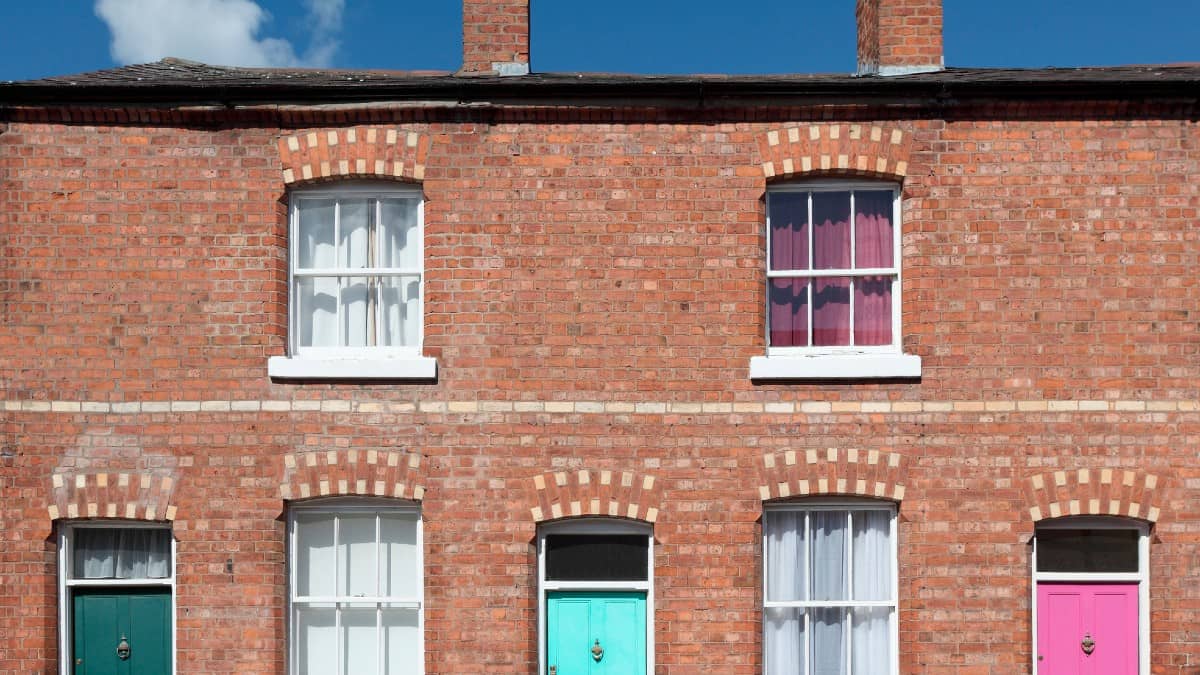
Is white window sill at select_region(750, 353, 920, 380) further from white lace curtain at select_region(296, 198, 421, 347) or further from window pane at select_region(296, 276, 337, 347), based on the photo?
window pane at select_region(296, 276, 337, 347)

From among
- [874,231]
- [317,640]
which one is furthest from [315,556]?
[874,231]

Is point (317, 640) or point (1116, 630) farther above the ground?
point (1116, 630)

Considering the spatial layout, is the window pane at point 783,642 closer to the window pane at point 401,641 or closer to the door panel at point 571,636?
the door panel at point 571,636

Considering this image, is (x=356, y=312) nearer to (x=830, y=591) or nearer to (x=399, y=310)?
(x=399, y=310)

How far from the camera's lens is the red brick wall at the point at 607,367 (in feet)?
29.4

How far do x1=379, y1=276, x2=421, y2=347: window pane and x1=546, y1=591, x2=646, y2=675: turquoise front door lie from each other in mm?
2770

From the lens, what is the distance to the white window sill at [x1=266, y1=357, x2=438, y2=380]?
29.8 ft

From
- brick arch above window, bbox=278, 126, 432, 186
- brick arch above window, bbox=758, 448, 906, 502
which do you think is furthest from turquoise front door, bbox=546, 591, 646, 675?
brick arch above window, bbox=278, 126, 432, 186

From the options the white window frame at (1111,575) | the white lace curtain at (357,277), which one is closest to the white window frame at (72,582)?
the white lace curtain at (357,277)

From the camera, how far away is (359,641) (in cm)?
936

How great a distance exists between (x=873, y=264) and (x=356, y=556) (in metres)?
5.41

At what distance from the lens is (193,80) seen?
943 cm

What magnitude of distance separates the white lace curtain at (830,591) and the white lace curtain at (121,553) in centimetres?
550

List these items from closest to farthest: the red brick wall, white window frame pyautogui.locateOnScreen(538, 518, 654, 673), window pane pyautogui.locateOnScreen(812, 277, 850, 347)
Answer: the red brick wall < white window frame pyautogui.locateOnScreen(538, 518, 654, 673) < window pane pyautogui.locateOnScreen(812, 277, 850, 347)
